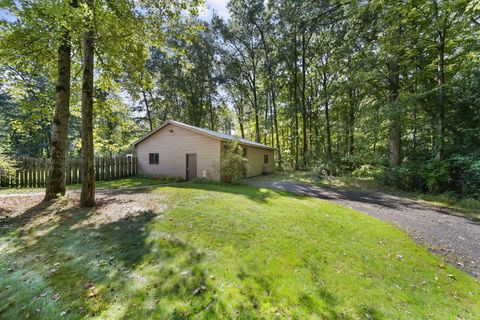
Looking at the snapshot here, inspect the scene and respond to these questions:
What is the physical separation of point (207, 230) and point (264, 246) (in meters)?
1.32

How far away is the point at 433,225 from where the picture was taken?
555 cm

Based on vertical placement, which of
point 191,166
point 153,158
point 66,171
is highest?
point 153,158

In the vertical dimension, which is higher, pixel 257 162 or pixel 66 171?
pixel 257 162

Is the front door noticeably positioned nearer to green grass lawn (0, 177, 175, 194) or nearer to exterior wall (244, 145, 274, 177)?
green grass lawn (0, 177, 175, 194)

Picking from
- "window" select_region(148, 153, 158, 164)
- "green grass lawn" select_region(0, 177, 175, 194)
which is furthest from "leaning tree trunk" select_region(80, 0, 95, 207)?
"window" select_region(148, 153, 158, 164)

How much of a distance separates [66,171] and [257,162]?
1258cm

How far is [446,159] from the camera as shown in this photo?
27.6ft

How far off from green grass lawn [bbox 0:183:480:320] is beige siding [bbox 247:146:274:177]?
34.4 feet

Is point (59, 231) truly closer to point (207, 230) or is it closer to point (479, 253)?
point (207, 230)

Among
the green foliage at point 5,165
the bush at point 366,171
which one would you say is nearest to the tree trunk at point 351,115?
the bush at point 366,171

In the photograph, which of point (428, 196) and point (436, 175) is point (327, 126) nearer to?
point (436, 175)

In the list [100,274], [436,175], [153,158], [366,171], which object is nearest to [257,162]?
[366,171]

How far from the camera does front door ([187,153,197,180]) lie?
13.4 meters

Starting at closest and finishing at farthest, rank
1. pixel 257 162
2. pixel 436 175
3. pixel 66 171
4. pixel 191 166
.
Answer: pixel 436 175 < pixel 66 171 < pixel 191 166 < pixel 257 162
